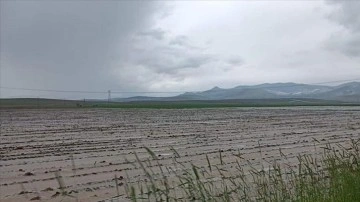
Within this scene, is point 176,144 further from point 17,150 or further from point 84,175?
point 84,175

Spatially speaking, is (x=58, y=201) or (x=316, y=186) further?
(x=58, y=201)

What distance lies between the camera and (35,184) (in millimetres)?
10305

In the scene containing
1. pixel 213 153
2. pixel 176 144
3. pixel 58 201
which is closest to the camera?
pixel 58 201

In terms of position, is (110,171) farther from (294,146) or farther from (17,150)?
(294,146)

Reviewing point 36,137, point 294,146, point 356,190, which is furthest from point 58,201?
point 36,137

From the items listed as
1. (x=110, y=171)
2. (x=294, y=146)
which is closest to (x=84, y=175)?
(x=110, y=171)

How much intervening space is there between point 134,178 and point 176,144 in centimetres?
853

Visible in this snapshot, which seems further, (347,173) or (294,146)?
(294,146)

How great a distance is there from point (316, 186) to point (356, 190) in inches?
18.8

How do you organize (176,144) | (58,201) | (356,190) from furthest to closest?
(176,144)
(58,201)
(356,190)

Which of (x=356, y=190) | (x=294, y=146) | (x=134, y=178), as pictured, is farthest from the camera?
(x=294, y=146)

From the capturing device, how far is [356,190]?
512cm

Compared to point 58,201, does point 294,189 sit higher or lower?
higher

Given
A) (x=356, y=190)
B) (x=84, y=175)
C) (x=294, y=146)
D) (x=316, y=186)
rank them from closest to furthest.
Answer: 1. (x=356, y=190)
2. (x=316, y=186)
3. (x=84, y=175)
4. (x=294, y=146)
